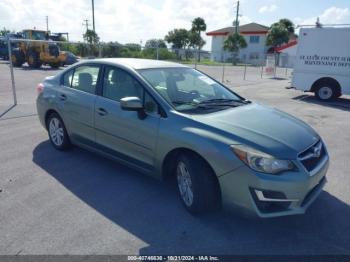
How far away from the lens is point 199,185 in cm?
320

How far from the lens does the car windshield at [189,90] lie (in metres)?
3.77

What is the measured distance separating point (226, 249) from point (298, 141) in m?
1.28

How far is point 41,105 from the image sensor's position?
541 cm

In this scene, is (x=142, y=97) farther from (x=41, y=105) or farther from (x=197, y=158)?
(x=41, y=105)

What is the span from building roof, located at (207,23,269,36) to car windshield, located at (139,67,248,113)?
6306 cm

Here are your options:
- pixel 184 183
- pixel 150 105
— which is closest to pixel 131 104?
pixel 150 105

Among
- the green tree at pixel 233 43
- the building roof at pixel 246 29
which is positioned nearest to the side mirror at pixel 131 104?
the green tree at pixel 233 43

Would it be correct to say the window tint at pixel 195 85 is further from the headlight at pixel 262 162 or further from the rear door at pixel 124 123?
the headlight at pixel 262 162

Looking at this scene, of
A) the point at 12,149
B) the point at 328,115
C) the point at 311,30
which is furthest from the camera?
the point at 311,30

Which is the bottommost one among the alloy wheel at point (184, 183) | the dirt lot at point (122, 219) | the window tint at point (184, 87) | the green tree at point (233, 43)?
the dirt lot at point (122, 219)

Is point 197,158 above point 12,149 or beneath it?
above

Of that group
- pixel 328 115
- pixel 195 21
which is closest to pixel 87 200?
pixel 328 115

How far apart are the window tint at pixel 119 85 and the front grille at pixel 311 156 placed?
1.91m

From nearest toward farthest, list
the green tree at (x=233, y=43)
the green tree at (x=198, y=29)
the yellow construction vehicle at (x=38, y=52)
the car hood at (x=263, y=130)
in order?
the car hood at (x=263, y=130) → the yellow construction vehicle at (x=38, y=52) → the green tree at (x=233, y=43) → the green tree at (x=198, y=29)
